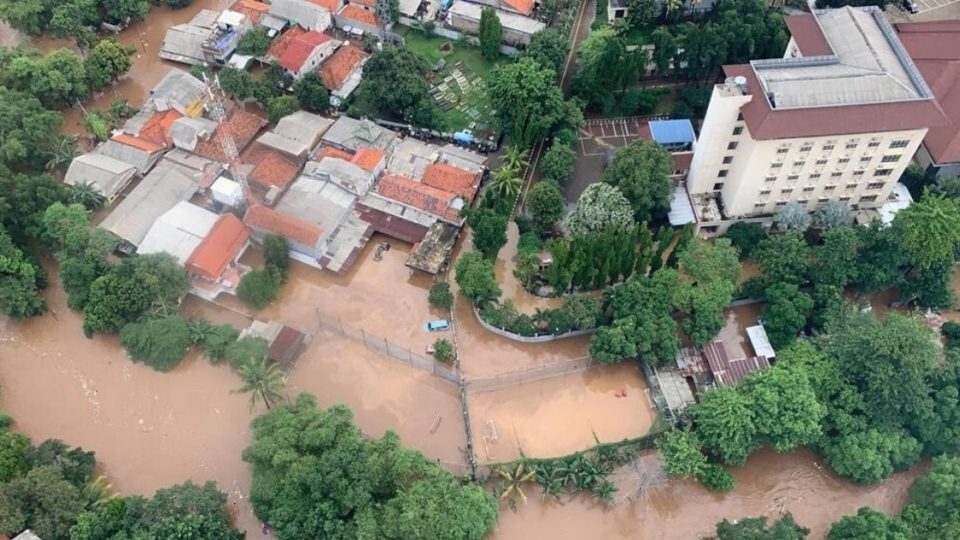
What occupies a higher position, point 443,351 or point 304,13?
point 304,13

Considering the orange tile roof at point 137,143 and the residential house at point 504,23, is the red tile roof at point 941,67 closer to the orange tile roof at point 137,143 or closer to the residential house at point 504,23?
the residential house at point 504,23

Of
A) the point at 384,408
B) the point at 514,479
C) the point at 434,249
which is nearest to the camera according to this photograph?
the point at 514,479

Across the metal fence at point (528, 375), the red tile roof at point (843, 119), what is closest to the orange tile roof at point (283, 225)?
the metal fence at point (528, 375)

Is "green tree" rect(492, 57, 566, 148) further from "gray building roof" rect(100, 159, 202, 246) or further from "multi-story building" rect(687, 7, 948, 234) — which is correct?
"gray building roof" rect(100, 159, 202, 246)

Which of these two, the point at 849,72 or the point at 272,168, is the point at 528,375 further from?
the point at 849,72

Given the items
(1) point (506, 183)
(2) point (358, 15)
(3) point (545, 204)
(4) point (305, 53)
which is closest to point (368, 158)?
(1) point (506, 183)

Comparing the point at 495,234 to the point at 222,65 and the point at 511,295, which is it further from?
the point at 222,65
